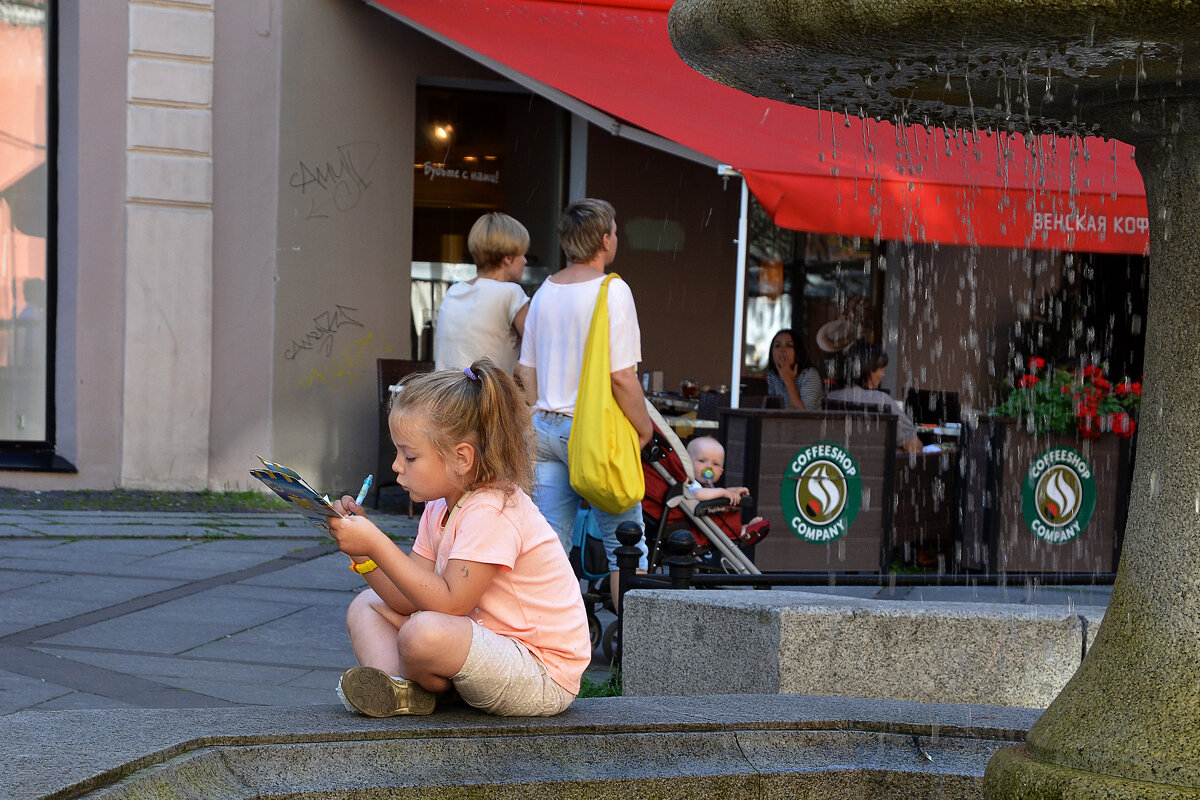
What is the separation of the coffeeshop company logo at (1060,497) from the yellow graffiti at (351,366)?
5177 millimetres

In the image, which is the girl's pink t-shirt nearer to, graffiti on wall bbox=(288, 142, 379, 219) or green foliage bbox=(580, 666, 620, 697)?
green foliage bbox=(580, 666, 620, 697)

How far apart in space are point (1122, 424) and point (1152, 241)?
18.2ft

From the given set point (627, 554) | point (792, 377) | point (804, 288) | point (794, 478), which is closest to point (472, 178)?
point (804, 288)

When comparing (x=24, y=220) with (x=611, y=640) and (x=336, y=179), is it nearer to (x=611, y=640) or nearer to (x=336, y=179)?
(x=336, y=179)

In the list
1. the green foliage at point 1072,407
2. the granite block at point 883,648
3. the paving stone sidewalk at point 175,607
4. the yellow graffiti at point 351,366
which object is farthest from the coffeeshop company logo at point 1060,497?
the yellow graffiti at point 351,366

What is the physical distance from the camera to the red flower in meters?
8.13

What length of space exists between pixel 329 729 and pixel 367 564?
0.40 m

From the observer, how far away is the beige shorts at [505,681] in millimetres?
3115

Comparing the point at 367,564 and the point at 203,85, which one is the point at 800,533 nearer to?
the point at 367,564

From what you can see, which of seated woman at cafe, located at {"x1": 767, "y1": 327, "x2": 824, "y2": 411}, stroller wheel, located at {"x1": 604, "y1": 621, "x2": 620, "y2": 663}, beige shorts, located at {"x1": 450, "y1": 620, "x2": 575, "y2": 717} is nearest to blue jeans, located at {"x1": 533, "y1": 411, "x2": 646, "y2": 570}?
stroller wheel, located at {"x1": 604, "y1": 621, "x2": 620, "y2": 663}

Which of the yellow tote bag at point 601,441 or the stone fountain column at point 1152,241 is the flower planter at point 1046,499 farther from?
the stone fountain column at point 1152,241

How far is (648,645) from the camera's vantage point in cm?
451

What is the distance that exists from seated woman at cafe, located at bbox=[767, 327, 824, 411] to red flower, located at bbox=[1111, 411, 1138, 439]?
2.29m

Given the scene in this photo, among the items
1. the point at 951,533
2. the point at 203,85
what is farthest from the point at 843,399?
the point at 203,85
